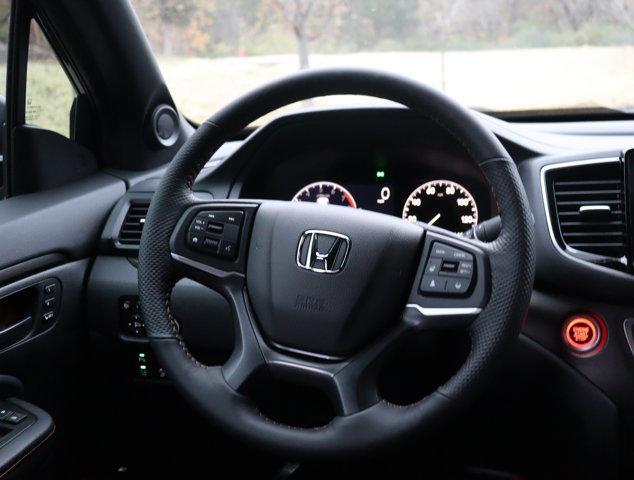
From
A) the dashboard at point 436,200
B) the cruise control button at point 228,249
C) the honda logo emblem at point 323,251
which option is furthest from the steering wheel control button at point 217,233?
the dashboard at point 436,200

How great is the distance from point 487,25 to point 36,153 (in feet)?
4.19

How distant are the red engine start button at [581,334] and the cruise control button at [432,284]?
522mm

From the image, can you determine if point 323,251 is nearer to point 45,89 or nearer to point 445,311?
point 445,311

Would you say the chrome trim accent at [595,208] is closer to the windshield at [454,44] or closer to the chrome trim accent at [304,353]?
the windshield at [454,44]

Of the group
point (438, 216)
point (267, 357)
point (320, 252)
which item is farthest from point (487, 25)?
point (267, 357)

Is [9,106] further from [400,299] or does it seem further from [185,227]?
[400,299]

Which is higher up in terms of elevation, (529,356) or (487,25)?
(487,25)

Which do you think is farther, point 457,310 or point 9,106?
point 9,106

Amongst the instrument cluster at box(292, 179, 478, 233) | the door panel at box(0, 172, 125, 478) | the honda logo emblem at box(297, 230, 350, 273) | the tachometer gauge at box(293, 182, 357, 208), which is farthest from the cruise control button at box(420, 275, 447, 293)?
the door panel at box(0, 172, 125, 478)

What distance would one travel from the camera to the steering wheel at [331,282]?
4.31 ft

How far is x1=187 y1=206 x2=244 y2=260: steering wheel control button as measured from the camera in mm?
1530

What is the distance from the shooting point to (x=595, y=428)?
179 cm

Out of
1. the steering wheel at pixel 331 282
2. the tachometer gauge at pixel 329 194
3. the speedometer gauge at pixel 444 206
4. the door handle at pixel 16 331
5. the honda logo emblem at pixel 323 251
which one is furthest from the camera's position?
the tachometer gauge at pixel 329 194

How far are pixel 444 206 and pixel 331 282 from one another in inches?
28.8
